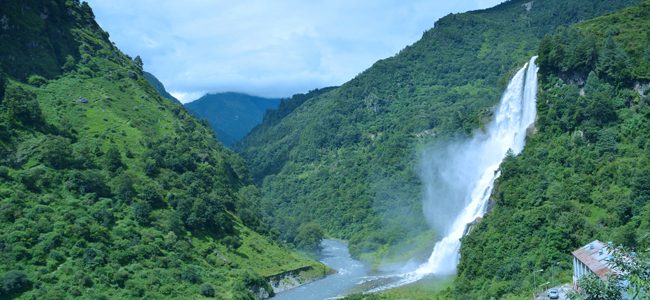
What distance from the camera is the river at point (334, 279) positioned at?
97.0 m

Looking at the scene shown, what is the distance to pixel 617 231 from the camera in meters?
58.3

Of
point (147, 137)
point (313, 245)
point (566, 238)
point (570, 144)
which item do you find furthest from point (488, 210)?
point (147, 137)

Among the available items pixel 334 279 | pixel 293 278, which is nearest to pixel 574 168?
pixel 334 279

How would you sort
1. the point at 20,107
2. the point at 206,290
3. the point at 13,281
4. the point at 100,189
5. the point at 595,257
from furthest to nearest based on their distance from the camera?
the point at 20,107, the point at 100,189, the point at 206,290, the point at 13,281, the point at 595,257

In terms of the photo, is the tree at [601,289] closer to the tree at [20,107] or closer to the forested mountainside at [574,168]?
the forested mountainside at [574,168]

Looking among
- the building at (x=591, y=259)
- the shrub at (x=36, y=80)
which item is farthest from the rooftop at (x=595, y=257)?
the shrub at (x=36, y=80)

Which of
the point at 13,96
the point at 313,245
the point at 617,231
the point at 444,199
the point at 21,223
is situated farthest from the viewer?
the point at 313,245

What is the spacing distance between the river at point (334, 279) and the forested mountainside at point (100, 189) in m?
6.10

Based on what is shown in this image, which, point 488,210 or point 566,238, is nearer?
point 566,238

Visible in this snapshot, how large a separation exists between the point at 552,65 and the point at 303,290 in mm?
74665

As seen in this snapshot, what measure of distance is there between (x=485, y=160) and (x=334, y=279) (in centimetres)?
4945

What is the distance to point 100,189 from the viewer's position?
88.1 m

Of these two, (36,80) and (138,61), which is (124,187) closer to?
(36,80)

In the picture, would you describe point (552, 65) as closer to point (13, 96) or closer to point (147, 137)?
point (147, 137)
